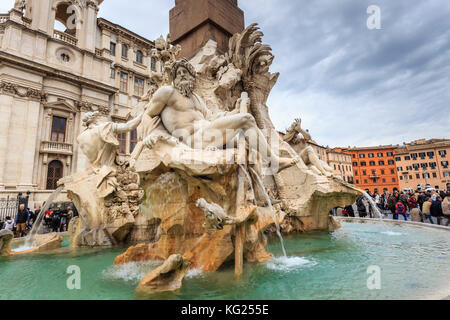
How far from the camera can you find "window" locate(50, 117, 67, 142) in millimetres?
19406

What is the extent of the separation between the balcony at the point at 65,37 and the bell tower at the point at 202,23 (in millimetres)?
18952

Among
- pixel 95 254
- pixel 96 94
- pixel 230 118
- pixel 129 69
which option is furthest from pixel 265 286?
pixel 129 69

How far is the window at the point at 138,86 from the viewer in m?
25.9

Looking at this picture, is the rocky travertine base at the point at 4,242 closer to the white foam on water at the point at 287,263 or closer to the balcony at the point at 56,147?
the white foam on water at the point at 287,263

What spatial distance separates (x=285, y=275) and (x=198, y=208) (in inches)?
59.6

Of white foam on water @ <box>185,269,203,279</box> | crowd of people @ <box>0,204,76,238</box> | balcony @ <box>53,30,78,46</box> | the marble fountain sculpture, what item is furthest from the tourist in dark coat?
balcony @ <box>53,30,78,46</box>

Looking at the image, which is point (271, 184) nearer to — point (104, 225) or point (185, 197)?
Answer: point (185, 197)

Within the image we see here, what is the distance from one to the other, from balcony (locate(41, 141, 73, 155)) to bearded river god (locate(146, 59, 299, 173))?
1912 centimetres

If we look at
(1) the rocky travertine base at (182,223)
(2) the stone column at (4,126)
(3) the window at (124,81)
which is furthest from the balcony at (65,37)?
(1) the rocky travertine base at (182,223)

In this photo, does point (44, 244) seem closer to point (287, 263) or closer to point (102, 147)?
point (102, 147)

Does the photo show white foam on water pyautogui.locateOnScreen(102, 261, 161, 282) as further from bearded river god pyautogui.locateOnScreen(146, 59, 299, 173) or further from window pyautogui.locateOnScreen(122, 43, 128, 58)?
window pyautogui.locateOnScreen(122, 43, 128, 58)
